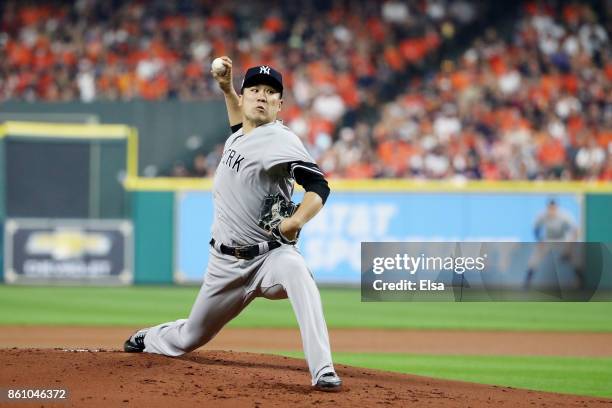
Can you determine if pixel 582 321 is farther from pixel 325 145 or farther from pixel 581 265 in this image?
pixel 325 145

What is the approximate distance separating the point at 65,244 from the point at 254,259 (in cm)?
1195

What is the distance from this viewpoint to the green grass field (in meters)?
7.77

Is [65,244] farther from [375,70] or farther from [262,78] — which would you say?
[262,78]

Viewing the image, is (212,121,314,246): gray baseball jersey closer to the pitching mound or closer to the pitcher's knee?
the pitcher's knee

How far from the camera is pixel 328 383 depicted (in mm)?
5262

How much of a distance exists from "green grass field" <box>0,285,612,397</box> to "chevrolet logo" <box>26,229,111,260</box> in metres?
0.62

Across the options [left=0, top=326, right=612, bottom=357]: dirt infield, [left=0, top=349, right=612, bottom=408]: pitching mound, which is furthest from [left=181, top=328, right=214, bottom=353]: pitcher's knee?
[left=0, top=326, right=612, bottom=357]: dirt infield

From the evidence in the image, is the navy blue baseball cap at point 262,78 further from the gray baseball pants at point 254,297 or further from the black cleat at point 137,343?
the black cleat at point 137,343

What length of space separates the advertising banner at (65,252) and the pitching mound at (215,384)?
10760 millimetres

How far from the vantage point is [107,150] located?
1725 cm

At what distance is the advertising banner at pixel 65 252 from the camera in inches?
664

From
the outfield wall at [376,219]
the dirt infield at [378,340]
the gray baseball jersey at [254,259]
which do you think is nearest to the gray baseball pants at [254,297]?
the gray baseball jersey at [254,259]

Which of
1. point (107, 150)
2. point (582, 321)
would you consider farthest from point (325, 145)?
point (582, 321)

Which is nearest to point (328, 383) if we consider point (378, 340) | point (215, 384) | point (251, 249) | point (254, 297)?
point (215, 384)
